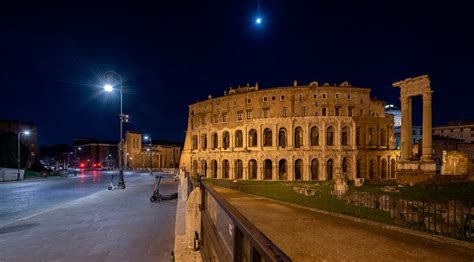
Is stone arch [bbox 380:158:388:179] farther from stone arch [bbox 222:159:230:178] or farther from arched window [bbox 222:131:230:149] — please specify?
arched window [bbox 222:131:230:149]

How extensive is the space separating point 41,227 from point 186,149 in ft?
169

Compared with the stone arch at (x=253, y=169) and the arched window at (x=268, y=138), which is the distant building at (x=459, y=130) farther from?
the stone arch at (x=253, y=169)

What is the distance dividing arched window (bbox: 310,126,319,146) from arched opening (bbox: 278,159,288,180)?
598 centimetres

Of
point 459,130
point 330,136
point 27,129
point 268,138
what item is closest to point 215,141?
point 268,138

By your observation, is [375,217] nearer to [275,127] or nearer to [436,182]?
[436,182]

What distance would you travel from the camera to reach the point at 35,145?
74.8m

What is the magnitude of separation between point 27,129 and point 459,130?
404 feet

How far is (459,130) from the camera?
76688 millimetres

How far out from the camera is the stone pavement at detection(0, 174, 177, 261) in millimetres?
6863

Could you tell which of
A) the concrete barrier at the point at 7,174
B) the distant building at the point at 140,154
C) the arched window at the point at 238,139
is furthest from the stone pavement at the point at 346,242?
the distant building at the point at 140,154

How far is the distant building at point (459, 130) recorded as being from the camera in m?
74.7

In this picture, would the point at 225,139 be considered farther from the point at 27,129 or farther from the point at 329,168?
the point at 27,129

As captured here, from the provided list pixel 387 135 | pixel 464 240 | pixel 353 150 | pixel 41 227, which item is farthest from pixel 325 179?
pixel 41 227

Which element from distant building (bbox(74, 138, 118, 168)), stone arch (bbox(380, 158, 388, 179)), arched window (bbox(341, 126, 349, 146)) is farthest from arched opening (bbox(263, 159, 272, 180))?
distant building (bbox(74, 138, 118, 168))
